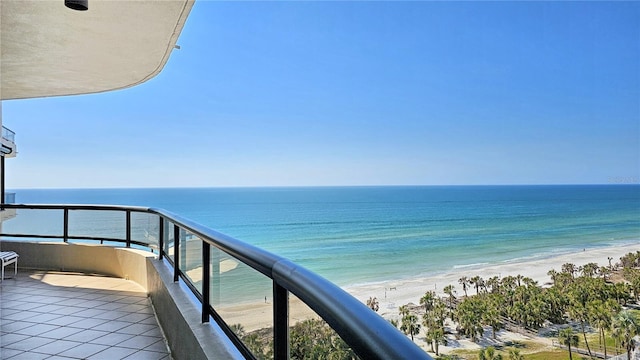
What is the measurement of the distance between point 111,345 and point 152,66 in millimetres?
3118

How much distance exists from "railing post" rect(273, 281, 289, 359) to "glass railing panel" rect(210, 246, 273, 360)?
5 cm

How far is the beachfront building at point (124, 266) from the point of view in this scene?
134 cm

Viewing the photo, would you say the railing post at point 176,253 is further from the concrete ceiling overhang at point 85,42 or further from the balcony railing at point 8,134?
the balcony railing at point 8,134

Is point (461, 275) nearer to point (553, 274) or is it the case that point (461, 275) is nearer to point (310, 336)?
point (553, 274)

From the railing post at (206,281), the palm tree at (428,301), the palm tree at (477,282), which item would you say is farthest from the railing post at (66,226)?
the palm tree at (477,282)

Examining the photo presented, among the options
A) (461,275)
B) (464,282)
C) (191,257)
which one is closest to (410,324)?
(464,282)

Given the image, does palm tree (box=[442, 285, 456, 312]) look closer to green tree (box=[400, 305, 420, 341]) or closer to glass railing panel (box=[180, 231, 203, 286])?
green tree (box=[400, 305, 420, 341])

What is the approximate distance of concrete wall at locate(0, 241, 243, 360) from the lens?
223 centimetres

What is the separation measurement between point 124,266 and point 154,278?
74.4 inches

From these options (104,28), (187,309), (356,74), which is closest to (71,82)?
(104,28)

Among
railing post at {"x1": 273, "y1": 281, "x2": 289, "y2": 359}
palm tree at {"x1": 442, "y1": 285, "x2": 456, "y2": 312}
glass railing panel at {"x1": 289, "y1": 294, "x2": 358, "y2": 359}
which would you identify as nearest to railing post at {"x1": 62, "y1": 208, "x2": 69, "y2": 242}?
railing post at {"x1": 273, "y1": 281, "x2": 289, "y2": 359}

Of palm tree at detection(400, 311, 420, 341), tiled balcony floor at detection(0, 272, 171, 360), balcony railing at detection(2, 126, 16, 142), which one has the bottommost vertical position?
palm tree at detection(400, 311, 420, 341)

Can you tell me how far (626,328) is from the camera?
18.8m

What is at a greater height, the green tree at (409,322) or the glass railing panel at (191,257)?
the glass railing panel at (191,257)
